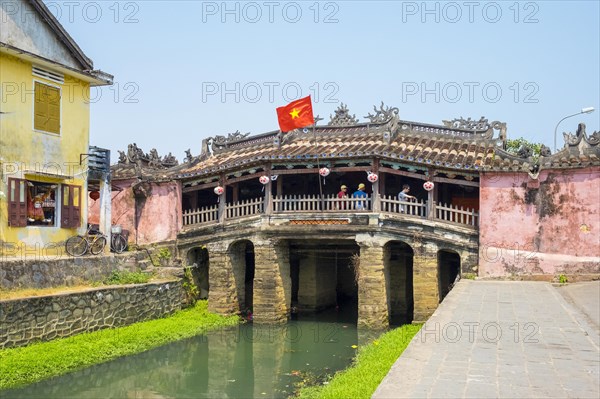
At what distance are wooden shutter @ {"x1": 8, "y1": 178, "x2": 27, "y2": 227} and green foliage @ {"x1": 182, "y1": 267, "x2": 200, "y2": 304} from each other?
211 inches

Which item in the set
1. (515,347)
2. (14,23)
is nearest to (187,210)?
(14,23)

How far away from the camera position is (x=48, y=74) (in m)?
16.7

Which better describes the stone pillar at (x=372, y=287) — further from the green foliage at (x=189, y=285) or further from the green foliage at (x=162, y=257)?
the green foliage at (x=162, y=257)

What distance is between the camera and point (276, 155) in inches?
719

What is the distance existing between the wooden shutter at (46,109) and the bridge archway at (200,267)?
597 cm

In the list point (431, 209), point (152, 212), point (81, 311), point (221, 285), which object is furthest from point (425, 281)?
point (152, 212)

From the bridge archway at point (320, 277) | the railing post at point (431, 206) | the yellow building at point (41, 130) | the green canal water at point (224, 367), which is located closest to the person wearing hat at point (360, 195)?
the bridge archway at point (320, 277)

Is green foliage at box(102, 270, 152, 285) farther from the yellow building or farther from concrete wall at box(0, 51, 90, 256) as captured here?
concrete wall at box(0, 51, 90, 256)

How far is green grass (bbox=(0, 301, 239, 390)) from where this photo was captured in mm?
11578

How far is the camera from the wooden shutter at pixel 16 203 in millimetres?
15320

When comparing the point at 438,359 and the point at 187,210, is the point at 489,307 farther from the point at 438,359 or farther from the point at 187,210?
the point at 187,210

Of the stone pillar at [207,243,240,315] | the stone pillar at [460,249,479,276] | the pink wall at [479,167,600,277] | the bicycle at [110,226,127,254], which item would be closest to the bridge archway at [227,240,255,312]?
the stone pillar at [207,243,240,315]

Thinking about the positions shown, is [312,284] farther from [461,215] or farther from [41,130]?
[41,130]

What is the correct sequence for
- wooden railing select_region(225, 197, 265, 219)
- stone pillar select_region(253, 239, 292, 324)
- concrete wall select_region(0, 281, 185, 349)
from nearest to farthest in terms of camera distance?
Answer: concrete wall select_region(0, 281, 185, 349) < stone pillar select_region(253, 239, 292, 324) < wooden railing select_region(225, 197, 265, 219)
